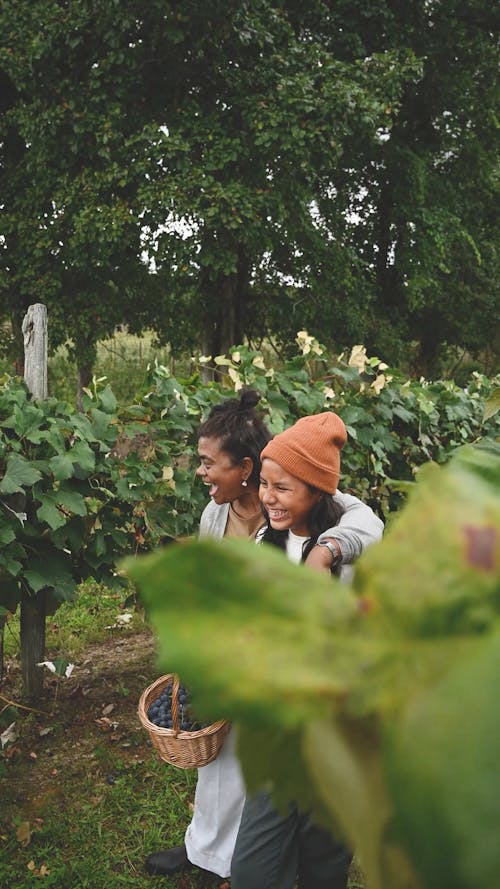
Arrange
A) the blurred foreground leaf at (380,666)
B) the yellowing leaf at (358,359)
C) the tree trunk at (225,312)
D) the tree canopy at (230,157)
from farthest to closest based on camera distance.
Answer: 1. the tree trunk at (225,312)
2. the tree canopy at (230,157)
3. the yellowing leaf at (358,359)
4. the blurred foreground leaf at (380,666)

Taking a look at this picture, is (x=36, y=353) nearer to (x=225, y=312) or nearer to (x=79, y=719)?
(x=79, y=719)

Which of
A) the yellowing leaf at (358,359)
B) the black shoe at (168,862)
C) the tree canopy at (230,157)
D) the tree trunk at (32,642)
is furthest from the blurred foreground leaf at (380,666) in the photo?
the tree canopy at (230,157)

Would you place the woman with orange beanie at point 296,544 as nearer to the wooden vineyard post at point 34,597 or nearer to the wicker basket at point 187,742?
the wicker basket at point 187,742

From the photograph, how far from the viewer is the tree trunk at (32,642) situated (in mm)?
3824

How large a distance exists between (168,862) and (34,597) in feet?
4.85

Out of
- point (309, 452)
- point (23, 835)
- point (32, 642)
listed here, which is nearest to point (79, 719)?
point (32, 642)

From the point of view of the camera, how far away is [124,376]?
59.2 ft

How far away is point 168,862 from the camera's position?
2969 millimetres

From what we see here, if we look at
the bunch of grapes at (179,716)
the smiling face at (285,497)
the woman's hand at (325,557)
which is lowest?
the bunch of grapes at (179,716)

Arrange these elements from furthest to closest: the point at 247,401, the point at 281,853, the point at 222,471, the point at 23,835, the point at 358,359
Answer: the point at 358,359 → the point at 23,835 → the point at 247,401 → the point at 222,471 → the point at 281,853

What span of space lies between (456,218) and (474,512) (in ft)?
47.5

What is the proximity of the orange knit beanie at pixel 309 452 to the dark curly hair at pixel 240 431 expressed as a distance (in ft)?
1.74

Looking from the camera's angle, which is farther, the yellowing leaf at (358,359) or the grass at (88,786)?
the yellowing leaf at (358,359)

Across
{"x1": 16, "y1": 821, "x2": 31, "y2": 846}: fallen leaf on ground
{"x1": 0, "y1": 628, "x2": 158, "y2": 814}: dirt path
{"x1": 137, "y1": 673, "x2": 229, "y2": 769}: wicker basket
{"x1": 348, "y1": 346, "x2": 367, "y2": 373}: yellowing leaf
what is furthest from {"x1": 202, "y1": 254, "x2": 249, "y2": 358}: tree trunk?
{"x1": 137, "y1": 673, "x2": 229, "y2": 769}: wicker basket
